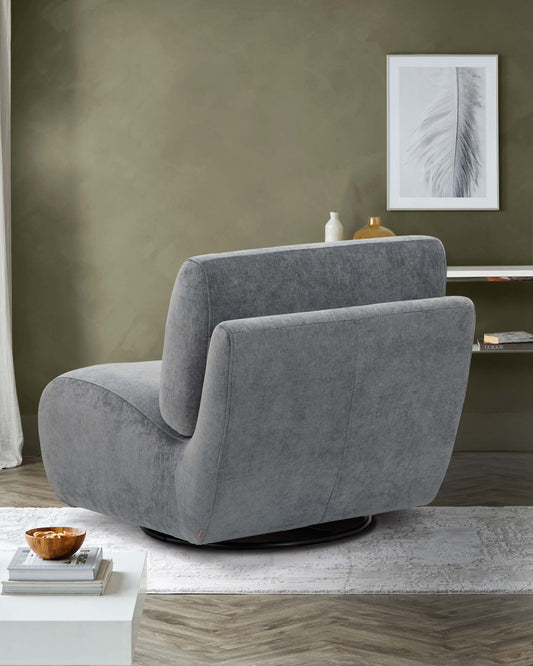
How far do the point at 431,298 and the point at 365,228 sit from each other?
1.73 m

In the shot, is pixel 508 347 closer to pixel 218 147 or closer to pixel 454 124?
pixel 454 124

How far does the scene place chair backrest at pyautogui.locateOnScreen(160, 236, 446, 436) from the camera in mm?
2602

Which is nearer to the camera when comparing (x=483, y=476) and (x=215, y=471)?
(x=215, y=471)

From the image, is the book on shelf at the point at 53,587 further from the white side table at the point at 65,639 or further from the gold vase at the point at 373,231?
the gold vase at the point at 373,231

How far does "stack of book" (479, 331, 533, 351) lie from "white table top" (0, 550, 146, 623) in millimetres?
2743

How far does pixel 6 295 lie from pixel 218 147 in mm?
1311

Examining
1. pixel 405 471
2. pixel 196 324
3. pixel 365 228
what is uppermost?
pixel 365 228

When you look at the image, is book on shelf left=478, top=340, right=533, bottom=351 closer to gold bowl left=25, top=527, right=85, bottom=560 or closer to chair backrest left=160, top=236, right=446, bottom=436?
chair backrest left=160, top=236, right=446, bottom=436

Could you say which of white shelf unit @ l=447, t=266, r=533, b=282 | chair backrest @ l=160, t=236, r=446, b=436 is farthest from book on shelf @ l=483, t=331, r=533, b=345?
chair backrest @ l=160, t=236, r=446, b=436

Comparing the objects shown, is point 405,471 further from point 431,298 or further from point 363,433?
point 431,298

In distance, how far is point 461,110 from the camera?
15.6 feet

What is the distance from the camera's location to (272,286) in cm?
266

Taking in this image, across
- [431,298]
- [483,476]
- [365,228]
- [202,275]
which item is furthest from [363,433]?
[365,228]

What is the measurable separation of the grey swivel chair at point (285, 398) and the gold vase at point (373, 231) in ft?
5.17
